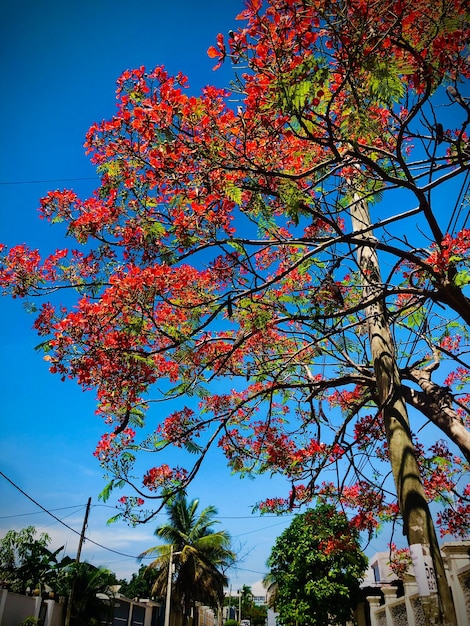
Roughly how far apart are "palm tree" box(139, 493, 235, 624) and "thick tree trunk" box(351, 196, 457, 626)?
17.4 meters

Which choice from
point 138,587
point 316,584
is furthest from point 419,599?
point 138,587

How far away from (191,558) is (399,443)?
19.6 m

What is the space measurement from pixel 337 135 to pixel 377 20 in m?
0.76

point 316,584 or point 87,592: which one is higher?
point 316,584

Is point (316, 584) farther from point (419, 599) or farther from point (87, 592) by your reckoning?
point (419, 599)

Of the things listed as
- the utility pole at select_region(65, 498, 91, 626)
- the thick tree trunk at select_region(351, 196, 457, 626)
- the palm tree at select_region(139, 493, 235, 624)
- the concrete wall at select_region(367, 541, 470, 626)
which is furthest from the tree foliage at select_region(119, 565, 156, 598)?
the thick tree trunk at select_region(351, 196, 457, 626)

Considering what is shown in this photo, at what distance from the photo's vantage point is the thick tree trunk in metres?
3.03

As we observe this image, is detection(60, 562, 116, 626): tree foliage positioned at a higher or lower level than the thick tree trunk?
lower

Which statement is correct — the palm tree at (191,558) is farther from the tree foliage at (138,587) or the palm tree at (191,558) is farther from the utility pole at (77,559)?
the tree foliage at (138,587)

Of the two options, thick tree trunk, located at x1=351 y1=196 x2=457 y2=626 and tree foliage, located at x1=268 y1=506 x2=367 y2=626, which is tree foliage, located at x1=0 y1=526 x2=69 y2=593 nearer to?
tree foliage, located at x1=268 y1=506 x2=367 y2=626

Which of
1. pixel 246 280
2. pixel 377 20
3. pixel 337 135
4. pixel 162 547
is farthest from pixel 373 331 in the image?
pixel 162 547

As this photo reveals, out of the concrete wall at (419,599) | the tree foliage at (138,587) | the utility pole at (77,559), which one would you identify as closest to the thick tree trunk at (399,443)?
the concrete wall at (419,599)

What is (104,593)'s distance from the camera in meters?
17.1

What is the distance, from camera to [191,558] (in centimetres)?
1997
